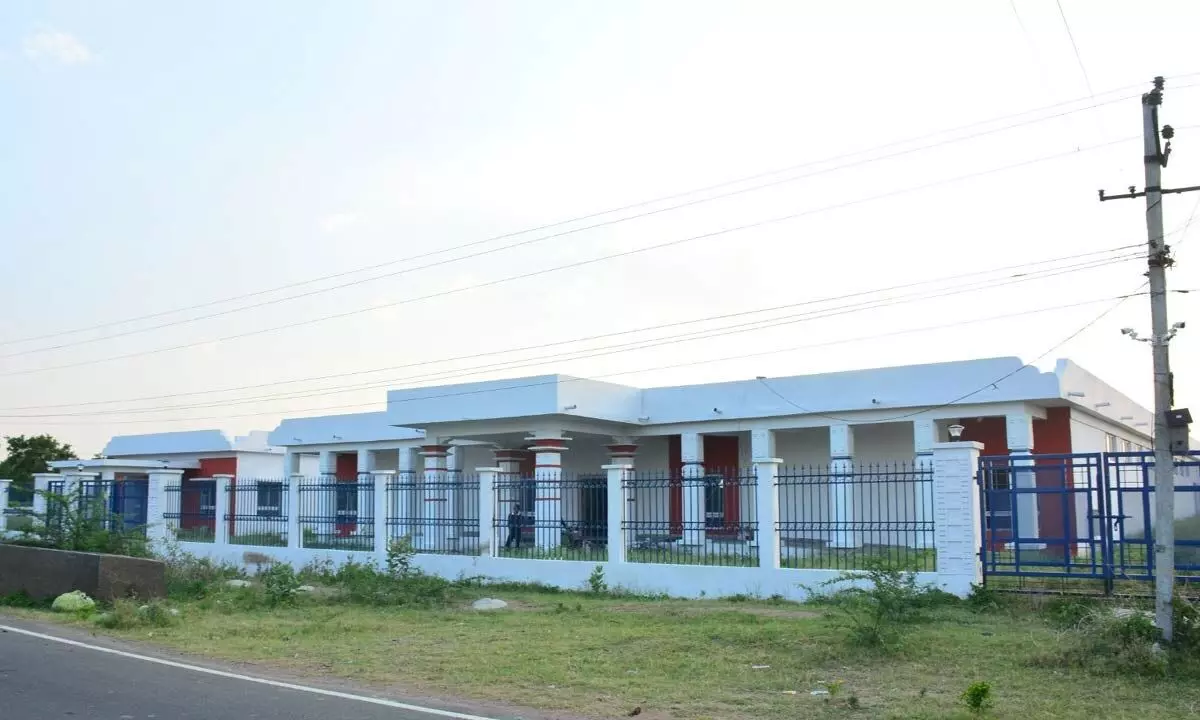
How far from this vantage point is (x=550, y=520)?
57.6 ft

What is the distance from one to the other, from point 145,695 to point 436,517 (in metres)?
10.9

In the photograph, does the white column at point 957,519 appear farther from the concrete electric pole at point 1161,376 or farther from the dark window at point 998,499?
the concrete electric pole at point 1161,376

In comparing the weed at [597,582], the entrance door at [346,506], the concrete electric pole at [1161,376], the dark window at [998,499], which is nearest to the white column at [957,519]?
the dark window at [998,499]

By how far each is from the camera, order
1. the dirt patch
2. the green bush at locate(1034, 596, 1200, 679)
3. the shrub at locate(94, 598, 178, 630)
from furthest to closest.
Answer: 1. the dirt patch
2. the shrub at locate(94, 598, 178, 630)
3. the green bush at locate(1034, 596, 1200, 679)

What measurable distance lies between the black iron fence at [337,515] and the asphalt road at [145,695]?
383 inches

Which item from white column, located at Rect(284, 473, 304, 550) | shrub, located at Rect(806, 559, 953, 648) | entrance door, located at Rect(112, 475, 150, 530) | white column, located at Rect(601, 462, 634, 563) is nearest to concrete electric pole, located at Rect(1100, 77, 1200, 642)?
shrub, located at Rect(806, 559, 953, 648)

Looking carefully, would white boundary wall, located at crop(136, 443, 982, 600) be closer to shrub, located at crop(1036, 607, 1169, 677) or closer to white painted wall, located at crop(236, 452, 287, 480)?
shrub, located at crop(1036, 607, 1169, 677)

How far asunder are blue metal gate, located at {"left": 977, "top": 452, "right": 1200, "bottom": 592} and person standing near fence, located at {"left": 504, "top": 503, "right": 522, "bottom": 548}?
7.73 metres

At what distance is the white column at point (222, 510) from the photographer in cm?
2166

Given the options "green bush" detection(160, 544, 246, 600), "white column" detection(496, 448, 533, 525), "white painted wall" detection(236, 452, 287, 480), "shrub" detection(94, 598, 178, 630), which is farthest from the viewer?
"white painted wall" detection(236, 452, 287, 480)

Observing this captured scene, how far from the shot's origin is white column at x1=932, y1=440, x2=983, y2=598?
1271cm

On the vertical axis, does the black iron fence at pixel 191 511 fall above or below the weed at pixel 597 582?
above

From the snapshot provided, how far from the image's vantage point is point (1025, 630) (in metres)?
10.7

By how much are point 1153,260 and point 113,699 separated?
30.8 feet
